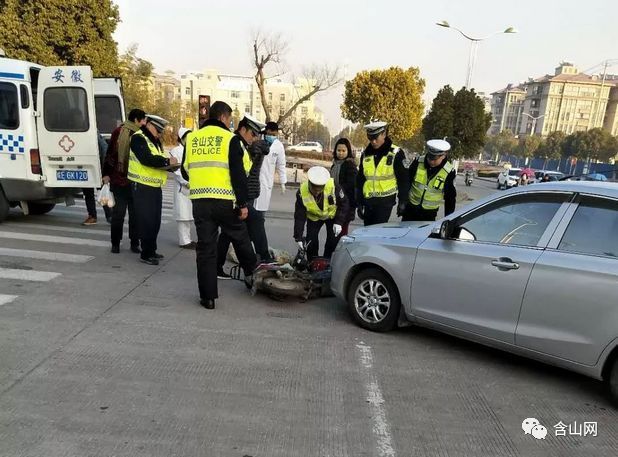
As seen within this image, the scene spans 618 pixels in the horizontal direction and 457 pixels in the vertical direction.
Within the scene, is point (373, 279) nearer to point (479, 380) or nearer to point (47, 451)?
point (479, 380)

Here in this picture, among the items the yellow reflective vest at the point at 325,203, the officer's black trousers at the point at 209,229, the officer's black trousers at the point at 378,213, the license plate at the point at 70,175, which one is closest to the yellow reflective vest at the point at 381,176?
the officer's black trousers at the point at 378,213

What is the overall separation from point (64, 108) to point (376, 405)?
7.11m

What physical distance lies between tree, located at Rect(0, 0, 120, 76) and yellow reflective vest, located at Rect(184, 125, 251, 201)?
18.6 metres

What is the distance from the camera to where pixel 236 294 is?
5.45m

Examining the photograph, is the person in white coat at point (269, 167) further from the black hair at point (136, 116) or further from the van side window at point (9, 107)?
the van side window at point (9, 107)

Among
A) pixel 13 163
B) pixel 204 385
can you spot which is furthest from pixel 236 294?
pixel 13 163

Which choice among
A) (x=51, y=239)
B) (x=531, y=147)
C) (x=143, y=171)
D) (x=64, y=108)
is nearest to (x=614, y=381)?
(x=143, y=171)

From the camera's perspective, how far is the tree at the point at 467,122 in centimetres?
1975

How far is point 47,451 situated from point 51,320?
203 cm

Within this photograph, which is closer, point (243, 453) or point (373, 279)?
point (243, 453)

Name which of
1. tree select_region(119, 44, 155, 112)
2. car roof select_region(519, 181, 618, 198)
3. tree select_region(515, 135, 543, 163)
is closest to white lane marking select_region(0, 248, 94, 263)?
car roof select_region(519, 181, 618, 198)

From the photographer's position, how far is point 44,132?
7750 mm

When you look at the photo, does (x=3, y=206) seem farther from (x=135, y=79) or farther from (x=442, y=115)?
(x=135, y=79)

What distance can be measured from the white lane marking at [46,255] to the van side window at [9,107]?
224 cm
